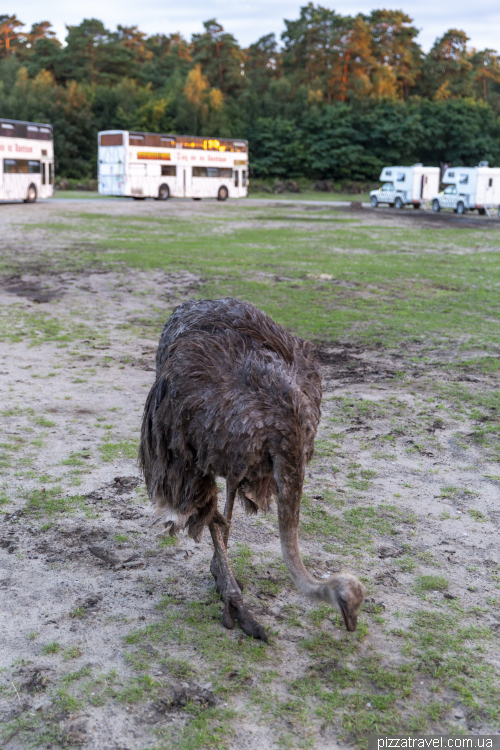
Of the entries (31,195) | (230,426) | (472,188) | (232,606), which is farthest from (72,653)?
(472,188)

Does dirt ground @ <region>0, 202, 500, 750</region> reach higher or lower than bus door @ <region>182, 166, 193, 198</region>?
lower

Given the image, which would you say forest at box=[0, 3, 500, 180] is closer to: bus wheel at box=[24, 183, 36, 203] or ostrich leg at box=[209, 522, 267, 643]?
bus wheel at box=[24, 183, 36, 203]

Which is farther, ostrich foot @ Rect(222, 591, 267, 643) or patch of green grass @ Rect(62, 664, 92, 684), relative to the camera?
ostrich foot @ Rect(222, 591, 267, 643)

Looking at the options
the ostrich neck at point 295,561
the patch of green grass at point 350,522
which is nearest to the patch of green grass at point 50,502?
the patch of green grass at point 350,522

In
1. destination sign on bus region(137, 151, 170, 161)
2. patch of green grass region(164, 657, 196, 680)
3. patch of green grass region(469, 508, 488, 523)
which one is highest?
destination sign on bus region(137, 151, 170, 161)

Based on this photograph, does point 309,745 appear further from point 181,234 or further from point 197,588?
point 181,234

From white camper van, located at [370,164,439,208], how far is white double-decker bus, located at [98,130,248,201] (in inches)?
323

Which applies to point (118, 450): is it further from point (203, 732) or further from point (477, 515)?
point (203, 732)

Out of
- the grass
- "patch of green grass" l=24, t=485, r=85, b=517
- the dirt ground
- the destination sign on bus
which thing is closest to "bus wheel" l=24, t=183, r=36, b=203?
the destination sign on bus

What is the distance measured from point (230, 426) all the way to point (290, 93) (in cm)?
5734

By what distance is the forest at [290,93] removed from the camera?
49969 mm

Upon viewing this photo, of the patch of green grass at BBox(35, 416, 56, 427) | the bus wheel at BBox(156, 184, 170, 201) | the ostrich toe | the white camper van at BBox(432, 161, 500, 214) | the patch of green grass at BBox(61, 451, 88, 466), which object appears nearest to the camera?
the ostrich toe

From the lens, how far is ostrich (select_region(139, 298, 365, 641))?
3.27m

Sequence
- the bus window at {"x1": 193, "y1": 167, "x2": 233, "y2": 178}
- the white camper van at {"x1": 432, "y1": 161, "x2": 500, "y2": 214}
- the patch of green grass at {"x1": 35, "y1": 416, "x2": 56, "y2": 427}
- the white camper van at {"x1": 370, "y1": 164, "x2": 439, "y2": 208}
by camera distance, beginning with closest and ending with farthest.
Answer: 1. the patch of green grass at {"x1": 35, "y1": 416, "x2": 56, "y2": 427}
2. the white camper van at {"x1": 432, "y1": 161, "x2": 500, "y2": 214}
3. the white camper van at {"x1": 370, "y1": 164, "x2": 439, "y2": 208}
4. the bus window at {"x1": 193, "y1": 167, "x2": 233, "y2": 178}
